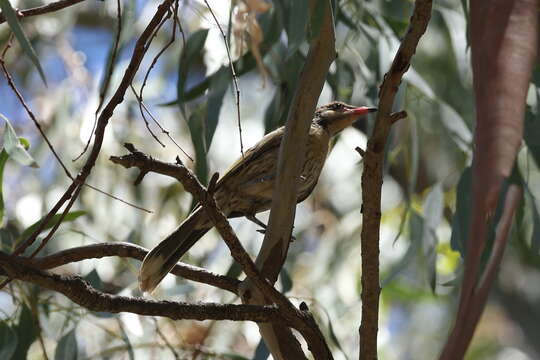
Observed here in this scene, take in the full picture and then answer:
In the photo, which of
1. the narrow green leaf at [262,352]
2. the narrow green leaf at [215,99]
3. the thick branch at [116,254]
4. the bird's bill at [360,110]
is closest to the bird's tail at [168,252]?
the thick branch at [116,254]

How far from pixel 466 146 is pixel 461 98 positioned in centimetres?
184

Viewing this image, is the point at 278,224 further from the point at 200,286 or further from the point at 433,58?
the point at 433,58

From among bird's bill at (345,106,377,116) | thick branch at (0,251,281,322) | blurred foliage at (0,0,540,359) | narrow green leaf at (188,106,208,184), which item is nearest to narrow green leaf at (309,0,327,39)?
blurred foliage at (0,0,540,359)

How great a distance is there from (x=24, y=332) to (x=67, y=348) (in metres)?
0.15

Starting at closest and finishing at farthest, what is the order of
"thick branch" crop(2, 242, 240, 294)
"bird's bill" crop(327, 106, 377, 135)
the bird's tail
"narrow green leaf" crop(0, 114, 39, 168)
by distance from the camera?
→ "thick branch" crop(2, 242, 240, 294) → "narrow green leaf" crop(0, 114, 39, 168) → the bird's tail → "bird's bill" crop(327, 106, 377, 135)

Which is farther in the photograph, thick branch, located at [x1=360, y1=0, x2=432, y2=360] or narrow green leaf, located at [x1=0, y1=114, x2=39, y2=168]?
narrow green leaf, located at [x1=0, y1=114, x2=39, y2=168]

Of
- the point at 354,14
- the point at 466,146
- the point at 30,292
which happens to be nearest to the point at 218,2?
the point at 354,14

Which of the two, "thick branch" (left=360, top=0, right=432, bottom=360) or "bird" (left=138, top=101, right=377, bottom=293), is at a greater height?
"bird" (left=138, top=101, right=377, bottom=293)

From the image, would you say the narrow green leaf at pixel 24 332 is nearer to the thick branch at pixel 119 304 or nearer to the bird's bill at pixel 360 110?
the thick branch at pixel 119 304

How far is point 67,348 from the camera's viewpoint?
2803 millimetres

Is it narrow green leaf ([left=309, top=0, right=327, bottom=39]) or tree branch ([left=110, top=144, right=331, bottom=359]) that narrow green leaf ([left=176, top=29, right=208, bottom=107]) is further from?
tree branch ([left=110, top=144, right=331, bottom=359])

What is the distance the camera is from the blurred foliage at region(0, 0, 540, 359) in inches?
112

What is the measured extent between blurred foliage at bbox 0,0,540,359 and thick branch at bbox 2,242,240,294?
0.27 meters

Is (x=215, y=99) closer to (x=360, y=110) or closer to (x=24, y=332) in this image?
(x=360, y=110)
